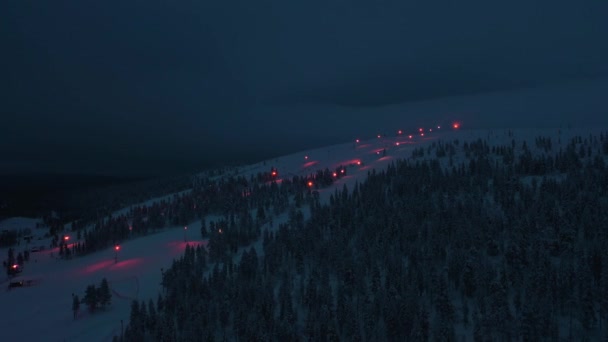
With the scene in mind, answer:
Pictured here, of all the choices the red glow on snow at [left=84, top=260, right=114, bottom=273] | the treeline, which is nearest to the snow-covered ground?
the red glow on snow at [left=84, top=260, right=114, bottom=273]

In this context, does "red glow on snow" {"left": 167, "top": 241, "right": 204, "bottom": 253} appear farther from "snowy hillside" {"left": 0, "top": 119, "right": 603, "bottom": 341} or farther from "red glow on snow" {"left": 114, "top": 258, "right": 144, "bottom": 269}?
"red glow on snow" {"left": 114, "top": 258, "right": 144, "bottom": 269}

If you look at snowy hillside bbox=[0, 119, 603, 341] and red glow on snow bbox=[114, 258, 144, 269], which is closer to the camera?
snowy hillside bbox=[0, 119, 603, 341]

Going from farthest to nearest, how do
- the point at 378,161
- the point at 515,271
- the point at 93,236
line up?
the point at 378,161 → the point at 93,236 → the point at 515,271

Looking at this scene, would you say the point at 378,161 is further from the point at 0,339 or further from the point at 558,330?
the point at 0,339

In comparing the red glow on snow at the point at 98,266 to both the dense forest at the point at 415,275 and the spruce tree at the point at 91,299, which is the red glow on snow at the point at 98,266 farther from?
the spruce tree at the point at 91,299

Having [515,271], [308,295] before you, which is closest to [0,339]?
[308,295]

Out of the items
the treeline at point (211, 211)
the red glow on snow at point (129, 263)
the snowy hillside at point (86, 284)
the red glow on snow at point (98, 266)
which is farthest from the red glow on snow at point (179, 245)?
the red glow on snow at point (98, 266)

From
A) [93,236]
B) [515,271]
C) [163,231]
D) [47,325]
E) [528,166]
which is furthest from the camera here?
[163,231]

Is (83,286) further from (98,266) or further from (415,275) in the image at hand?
(415,275)
